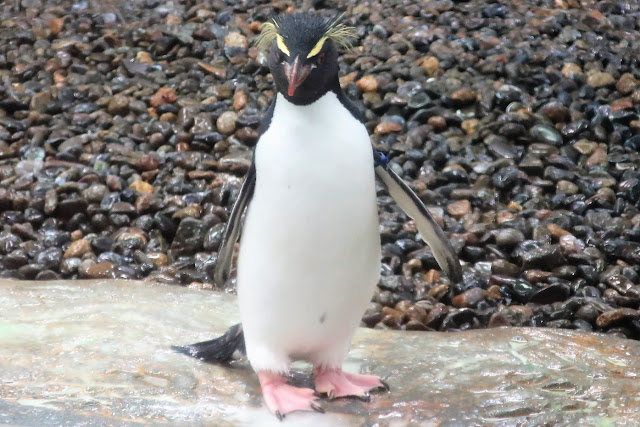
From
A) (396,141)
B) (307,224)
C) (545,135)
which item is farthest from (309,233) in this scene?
(545,135)

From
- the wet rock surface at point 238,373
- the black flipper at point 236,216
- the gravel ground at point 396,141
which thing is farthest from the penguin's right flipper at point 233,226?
the gravel ground at point 396,141

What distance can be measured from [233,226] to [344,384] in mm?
522

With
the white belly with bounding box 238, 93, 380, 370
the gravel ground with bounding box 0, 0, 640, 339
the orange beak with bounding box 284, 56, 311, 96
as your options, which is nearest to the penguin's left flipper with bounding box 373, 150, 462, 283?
the white belly with bounding box 238, 93, 380, 370

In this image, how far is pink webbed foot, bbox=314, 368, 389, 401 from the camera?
2355 millimetres

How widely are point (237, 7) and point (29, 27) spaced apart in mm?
1462

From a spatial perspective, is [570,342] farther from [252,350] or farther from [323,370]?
[252,350]

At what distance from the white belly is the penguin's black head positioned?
43mm

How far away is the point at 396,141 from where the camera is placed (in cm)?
469

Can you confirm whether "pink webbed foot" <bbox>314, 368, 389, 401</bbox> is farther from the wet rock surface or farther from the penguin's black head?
the penguin's black head

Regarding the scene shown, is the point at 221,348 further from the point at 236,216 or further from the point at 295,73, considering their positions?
the point at 295,73

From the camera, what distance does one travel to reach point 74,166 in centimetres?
459

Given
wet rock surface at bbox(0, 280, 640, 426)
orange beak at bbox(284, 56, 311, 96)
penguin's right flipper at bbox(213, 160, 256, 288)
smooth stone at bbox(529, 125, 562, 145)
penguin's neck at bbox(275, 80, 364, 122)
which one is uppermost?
orange beak at bbox(284, 56, 311, 96)

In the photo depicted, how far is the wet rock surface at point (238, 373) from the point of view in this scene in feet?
7.27

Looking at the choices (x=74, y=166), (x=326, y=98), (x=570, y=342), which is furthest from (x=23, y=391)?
(x=74, y=166)
